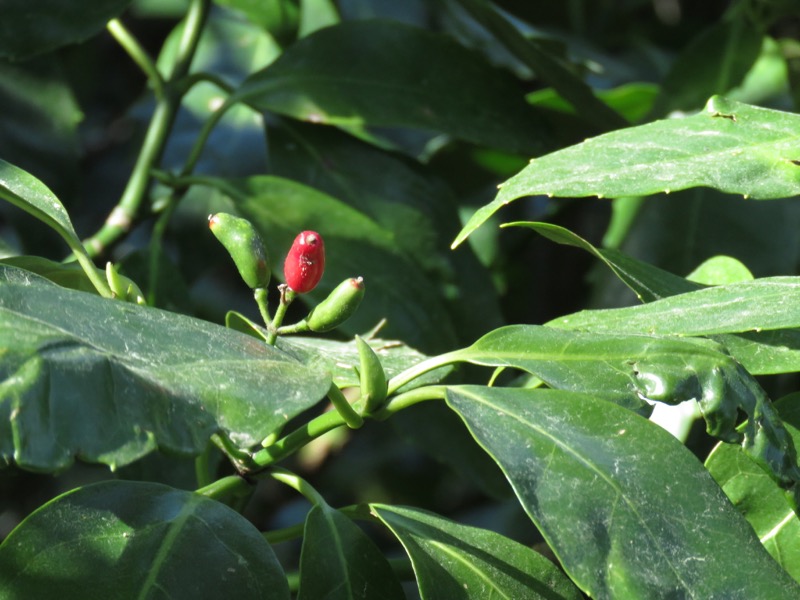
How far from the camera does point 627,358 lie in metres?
0.50

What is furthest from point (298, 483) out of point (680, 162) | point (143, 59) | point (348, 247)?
point (143, 59)

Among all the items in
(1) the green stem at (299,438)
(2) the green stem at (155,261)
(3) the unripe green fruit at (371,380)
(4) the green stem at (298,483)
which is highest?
(3) the unripe green fruit at (371,380)

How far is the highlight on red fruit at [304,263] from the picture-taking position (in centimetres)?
58

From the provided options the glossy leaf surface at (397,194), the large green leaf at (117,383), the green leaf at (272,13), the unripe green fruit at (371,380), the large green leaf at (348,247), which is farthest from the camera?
the green leaf at (272,13)

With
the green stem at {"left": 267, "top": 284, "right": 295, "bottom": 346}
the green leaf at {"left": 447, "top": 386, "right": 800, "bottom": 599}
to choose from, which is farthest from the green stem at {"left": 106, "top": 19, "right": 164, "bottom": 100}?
the green leaf at {"left": 447, "top": 386, "right": 800, "bottom": 599}

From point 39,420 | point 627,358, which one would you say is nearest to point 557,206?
point 627,358

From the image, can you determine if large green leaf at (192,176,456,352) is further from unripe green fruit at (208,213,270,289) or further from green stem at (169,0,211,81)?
unripe green fruit at (208,213,270,289)

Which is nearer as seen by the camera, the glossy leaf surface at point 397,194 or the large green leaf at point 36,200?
the large green leaf at point 36,200

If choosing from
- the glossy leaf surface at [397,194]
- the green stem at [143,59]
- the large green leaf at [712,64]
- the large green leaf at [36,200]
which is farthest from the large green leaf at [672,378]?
the large green leaf at [712,64]

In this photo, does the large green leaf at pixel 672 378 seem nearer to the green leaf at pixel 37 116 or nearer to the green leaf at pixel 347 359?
the green leaf at pixel 347 359

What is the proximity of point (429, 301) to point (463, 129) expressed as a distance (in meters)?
0.16

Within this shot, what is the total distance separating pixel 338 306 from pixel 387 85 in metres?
0.49

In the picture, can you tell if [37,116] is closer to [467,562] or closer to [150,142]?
[150,142]

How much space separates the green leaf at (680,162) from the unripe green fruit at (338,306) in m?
0.08
